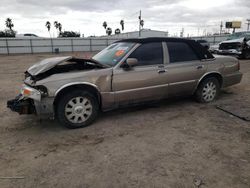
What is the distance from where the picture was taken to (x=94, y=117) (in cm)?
384

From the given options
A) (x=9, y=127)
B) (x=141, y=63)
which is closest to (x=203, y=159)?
(x=141, y=63)

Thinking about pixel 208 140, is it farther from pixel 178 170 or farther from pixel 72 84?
pixel 72 84

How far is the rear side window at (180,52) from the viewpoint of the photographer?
4.44 m

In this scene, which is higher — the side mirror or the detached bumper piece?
the side mirror

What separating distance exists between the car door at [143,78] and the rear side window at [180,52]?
0.86 ft

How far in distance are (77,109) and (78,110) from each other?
26mm

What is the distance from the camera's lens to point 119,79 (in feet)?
12.6

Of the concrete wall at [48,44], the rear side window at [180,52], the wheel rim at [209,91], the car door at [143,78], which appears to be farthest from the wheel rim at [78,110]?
the concrete wall at [48,44]

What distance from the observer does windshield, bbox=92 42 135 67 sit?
13.2ft

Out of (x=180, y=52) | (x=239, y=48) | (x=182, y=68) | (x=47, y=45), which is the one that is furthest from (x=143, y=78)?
(x=47, y=45)

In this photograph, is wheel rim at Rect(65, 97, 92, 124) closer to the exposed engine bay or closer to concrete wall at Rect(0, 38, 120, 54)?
the exposed engine bay

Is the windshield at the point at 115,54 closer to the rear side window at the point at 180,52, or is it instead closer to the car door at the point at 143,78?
the car door at the point at 143,78

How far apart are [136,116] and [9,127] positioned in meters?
2.47

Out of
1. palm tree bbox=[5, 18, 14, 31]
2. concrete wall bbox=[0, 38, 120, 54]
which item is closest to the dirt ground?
concrete wall bbox=[0, 38, 120, 54]
